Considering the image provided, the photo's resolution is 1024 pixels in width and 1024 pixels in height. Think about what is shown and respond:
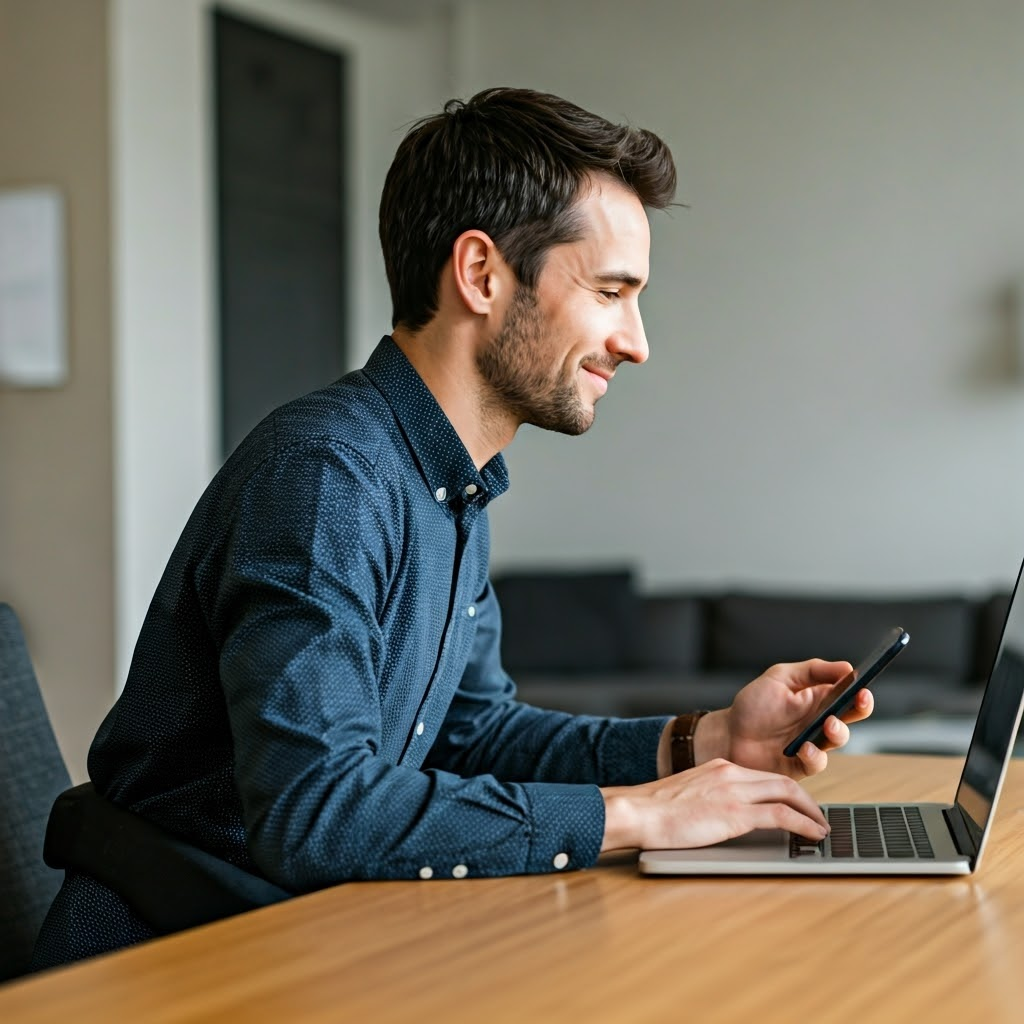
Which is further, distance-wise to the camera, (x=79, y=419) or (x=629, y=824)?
(x=79, y=419)

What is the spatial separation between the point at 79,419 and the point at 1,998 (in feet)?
14.3

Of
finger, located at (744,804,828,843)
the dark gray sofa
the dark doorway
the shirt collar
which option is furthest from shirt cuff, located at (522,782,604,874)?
the dark doorway

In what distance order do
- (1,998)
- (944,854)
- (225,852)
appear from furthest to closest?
1. (225,852)
2. (944,854)
3. (1,998)

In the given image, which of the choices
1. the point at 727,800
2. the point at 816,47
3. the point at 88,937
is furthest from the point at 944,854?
the point at 816,47

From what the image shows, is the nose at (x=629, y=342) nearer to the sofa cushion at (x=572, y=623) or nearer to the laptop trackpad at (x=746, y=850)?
the laptop trackpad at (x=746, y=850)

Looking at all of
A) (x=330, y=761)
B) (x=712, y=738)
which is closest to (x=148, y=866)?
(x=330, y=761)

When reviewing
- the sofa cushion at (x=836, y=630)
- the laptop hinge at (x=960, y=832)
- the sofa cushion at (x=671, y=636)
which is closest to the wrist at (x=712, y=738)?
the laptop hinge at (x=960, y=832)

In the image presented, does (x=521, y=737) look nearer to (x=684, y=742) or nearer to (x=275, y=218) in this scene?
(x=684, y=742)

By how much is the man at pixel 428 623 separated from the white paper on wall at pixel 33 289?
3712 mm

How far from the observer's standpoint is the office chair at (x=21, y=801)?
1.54m

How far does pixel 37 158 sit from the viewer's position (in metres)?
5.13

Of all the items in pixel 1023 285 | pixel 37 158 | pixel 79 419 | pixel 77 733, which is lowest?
pixel 77 733

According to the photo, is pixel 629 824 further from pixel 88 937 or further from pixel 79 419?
pixel 79 419

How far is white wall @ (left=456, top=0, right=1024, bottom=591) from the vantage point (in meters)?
5.55
